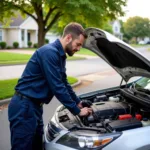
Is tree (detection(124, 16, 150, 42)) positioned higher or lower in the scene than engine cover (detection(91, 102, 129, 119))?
lower

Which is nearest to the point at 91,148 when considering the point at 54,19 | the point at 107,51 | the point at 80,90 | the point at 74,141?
the point at 74,141

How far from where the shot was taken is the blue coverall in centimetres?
303

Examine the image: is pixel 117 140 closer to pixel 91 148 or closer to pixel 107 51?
pixel 91 148

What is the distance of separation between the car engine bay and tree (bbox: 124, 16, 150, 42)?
90.2m

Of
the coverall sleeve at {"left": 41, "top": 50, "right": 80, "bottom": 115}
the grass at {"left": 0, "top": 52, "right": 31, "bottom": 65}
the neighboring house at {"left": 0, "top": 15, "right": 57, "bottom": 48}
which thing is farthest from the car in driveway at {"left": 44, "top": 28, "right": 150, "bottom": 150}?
the neighboring house at {"left": 0, "top": 15, "right": 57, "bottom": 48}

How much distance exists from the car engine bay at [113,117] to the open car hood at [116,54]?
1.35 ft

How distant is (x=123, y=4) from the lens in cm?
1194

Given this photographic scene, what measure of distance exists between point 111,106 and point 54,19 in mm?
10016

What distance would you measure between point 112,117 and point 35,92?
104 centimetres

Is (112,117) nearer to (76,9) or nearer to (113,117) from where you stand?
(113,117)

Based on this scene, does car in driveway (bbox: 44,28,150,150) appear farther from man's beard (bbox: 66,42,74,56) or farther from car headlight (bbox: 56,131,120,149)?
man's beard (bbox: 66,42,74,56)

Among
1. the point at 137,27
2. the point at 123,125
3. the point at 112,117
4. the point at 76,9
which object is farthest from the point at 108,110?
the point at 137,27

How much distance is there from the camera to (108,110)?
354 cm

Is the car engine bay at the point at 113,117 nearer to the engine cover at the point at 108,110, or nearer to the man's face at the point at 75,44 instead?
the engine cover at the point at 108,110
